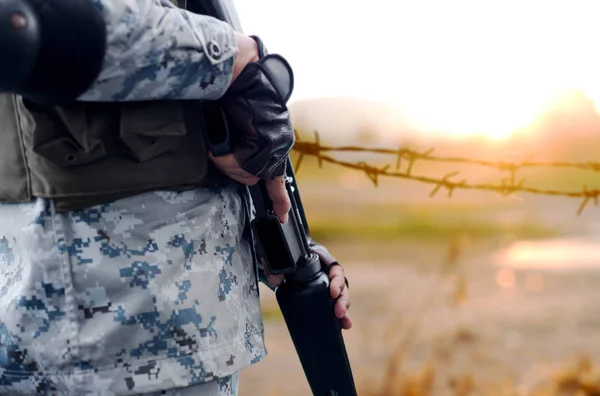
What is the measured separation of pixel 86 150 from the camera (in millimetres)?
837

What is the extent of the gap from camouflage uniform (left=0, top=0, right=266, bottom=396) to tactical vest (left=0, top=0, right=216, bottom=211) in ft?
0.07

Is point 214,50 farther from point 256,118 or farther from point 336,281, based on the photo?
point 336,281

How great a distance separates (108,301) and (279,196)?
29 centimetres

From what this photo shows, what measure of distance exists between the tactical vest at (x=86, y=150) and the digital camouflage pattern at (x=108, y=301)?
2cm

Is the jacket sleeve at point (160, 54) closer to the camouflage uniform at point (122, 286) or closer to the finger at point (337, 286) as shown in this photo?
the camouflage uniform at point (122, 286)

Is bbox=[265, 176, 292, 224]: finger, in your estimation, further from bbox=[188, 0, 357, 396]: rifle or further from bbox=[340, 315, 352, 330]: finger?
bbox=[340, 315, 352, 330]: finger

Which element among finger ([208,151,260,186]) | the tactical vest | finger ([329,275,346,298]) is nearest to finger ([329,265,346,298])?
finger ([329,275,346,298])

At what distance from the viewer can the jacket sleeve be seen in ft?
2.56

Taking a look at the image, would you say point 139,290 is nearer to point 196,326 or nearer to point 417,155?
point 196,326

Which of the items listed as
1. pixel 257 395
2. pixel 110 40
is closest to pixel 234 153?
pixel 110 40

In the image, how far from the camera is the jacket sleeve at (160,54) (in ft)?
2.56

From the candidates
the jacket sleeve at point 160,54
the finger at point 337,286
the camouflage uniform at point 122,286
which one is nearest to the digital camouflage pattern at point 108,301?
the camouflage uniform at point 122,286

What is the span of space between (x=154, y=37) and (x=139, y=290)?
0.29 metres

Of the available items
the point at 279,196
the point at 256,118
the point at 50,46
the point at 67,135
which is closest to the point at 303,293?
the point at 279,196
